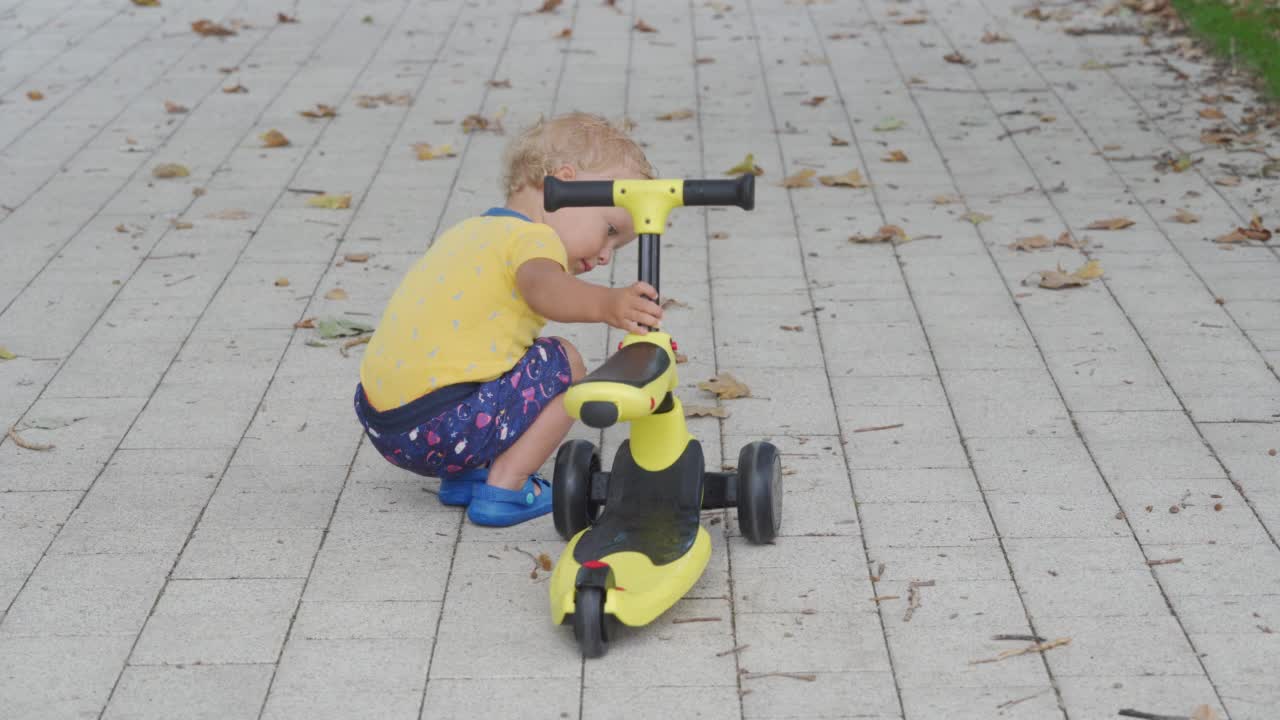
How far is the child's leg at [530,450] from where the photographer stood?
3.75 meters

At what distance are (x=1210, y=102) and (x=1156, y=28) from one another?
1.83m

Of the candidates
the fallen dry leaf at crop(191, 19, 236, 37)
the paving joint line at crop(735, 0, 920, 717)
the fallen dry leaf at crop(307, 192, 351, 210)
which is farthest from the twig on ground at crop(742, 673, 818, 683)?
the fallen dry leaf at crop(191, 19, 236, 37)

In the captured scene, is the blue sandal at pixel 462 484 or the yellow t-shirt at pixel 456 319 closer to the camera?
the yellow t-shirt at pixel 456 319

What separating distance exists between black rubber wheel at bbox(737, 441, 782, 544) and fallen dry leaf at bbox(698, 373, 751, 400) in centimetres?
90

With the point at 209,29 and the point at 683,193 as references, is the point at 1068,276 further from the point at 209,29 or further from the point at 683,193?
the point at 209,29

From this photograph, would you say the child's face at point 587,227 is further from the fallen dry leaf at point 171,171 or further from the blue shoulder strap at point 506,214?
the fallen dry leaf at point 171,171

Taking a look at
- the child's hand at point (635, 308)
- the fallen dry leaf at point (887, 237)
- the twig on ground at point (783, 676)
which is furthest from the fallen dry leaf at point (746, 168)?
the twig on ground at point (783, 676)

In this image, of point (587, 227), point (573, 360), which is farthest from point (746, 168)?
point (587, 227)

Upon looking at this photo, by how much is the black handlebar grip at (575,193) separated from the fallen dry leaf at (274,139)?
13.5ft

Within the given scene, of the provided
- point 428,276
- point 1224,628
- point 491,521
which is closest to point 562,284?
point 428,276

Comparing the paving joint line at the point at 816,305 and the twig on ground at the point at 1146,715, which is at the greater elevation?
the twig on ground at the point at 1146,715

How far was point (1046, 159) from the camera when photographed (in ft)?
22.3

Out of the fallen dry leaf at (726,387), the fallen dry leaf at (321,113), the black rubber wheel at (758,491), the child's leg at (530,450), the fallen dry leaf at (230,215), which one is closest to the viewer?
the black rubber wheel at (758,491)

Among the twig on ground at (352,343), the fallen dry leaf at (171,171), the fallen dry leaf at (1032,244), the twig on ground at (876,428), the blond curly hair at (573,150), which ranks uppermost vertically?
the blond curly hair at (573,150)
